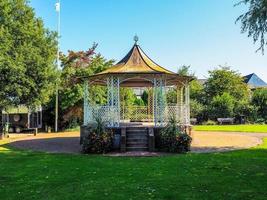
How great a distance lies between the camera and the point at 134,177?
11.1m

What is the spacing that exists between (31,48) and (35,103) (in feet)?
13.2

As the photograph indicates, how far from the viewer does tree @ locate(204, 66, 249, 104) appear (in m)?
44.7

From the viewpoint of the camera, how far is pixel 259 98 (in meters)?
41.6

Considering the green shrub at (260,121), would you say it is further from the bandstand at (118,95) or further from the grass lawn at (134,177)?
the grass lawn at (134,177)

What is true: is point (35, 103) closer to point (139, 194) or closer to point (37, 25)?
point (37, 25)

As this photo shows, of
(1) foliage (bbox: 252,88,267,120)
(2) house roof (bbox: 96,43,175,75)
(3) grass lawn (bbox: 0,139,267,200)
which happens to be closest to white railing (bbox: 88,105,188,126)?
(2) house roof (bbox: 96,43,175,75)

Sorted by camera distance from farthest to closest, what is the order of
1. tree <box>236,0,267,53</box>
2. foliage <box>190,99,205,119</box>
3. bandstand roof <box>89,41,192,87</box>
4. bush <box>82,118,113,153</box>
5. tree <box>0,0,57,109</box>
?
1. foliage <box>190,99,205,119</box>
2. tree <box>0,0,57,109</box>
3. bandstand roof <box>89,41,192,87</box>
4. bush <box>82,118,113,153</box>
5. tree <box>236,0,267,53</box>

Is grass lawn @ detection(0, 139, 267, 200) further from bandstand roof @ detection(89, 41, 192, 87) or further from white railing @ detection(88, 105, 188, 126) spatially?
bandstand roof @ detection(89, 41, 192, 87)

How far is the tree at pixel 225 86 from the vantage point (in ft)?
147

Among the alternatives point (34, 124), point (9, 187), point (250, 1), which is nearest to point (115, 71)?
point (250, 1)

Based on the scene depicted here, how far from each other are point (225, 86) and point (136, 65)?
2585 cm

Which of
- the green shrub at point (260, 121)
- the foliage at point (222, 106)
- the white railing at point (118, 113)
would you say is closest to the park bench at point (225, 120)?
the foliage at point (222, 106)

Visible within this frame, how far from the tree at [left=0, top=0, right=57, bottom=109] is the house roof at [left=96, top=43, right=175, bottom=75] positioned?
6353 mm

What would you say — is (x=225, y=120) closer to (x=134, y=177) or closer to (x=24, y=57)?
(x=24, y=57)
